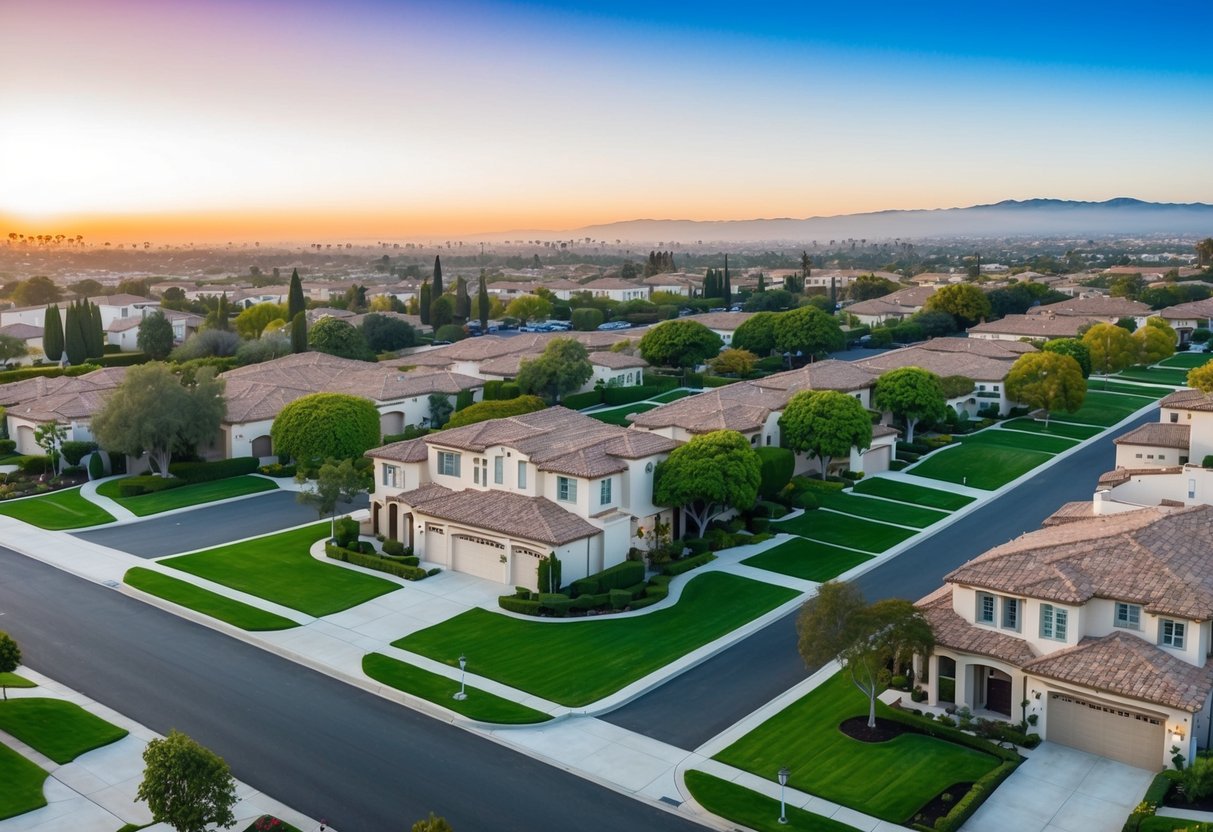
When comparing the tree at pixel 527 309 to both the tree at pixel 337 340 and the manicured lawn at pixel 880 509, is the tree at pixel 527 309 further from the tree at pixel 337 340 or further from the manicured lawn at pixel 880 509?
the manicured lawn at pixel 880 509

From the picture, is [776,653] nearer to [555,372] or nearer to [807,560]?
[807,560]

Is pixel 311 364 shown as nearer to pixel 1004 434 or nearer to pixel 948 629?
pixel 1004 434

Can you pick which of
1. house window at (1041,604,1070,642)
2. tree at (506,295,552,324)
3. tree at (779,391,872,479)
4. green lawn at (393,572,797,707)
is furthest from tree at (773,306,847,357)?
house window at (1041,604,1070,642)

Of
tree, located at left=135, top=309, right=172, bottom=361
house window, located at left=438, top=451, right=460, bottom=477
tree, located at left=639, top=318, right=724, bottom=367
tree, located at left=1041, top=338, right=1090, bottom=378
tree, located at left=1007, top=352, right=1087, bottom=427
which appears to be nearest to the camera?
house window, located at left=438, top=451, right=460, bottom=477

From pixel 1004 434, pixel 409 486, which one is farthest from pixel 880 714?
pixel 1004 434

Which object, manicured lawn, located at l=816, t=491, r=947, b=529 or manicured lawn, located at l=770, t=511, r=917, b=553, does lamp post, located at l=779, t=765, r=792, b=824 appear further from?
manicured lawn, located at l=816, t=491, r=947, b=529

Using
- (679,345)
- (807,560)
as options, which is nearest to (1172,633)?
(807,560)

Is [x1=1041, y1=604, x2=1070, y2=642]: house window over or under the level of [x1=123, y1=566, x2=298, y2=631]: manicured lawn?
over

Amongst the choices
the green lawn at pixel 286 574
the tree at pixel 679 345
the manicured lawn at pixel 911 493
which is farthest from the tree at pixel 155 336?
the manicured lawn at pixel 911 493
